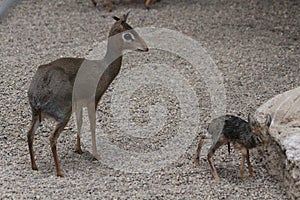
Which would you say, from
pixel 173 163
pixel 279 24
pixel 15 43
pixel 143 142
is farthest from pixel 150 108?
pixel 279 24

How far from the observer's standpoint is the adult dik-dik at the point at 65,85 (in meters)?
3.61

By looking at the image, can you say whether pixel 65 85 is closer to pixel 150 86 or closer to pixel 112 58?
pixel 112 58

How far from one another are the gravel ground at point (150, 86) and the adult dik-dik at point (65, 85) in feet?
0.66

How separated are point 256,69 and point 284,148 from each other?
1.80 meters

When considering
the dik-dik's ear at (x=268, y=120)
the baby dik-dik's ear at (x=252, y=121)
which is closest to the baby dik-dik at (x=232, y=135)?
the dik-dik's ear at (x=268, y=120)

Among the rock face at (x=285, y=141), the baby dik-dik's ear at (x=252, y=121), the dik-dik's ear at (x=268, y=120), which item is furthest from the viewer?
the baby dik-dik's ear at (x=252, y=121)

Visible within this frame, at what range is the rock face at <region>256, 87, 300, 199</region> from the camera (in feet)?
11.3

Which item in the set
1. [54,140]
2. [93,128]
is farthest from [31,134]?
[93,128]

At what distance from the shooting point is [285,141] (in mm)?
3533

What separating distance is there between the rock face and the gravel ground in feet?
0.30

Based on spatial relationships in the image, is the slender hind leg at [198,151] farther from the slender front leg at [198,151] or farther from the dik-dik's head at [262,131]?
the dik-dik's head at [262,131]

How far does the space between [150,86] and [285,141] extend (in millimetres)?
1538

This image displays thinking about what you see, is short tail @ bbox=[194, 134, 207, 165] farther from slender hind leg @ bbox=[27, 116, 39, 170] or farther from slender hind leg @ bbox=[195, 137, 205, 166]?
slender hind leg @ bbox=[27, 116, 39, 170]

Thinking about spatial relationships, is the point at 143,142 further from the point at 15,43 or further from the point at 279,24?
the point at 279,24
